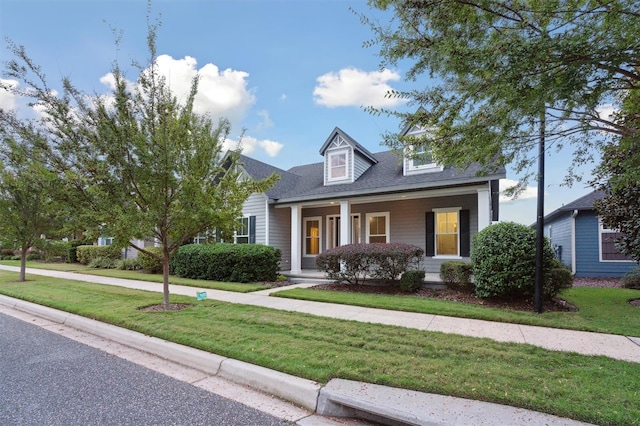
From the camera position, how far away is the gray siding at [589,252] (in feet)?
43.5

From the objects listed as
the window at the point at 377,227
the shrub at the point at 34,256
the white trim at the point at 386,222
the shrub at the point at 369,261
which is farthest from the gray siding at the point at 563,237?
the shrub at the point at 34,256

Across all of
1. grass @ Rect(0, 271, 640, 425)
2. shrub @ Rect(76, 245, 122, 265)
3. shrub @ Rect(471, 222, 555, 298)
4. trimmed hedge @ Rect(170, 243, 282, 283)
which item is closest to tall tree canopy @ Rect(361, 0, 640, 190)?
grass @ Rect(0, 271, 640, 425)

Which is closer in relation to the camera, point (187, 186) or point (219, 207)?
point (187, 186)

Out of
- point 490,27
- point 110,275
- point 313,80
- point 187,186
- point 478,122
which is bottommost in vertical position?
point 110,275

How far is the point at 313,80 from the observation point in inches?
499

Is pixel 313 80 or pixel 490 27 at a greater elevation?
pixel 313 80

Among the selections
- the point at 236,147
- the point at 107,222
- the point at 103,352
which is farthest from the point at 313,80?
the point at 103,352

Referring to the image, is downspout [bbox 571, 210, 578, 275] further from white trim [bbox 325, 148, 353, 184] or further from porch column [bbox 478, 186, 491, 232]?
white trim [bbox 325, 148, 353, 184]

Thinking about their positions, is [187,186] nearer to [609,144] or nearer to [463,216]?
[609,144]

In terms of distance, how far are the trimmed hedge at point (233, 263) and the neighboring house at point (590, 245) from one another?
12385mm

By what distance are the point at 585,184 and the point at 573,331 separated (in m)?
3.29

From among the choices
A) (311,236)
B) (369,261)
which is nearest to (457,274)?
(369,261)

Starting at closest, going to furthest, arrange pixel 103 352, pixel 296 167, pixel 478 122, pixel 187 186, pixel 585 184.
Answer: pixel 478 122 < pixel 103 352 < pixel 187 186 < pixel 585 184 < pixel 296 167

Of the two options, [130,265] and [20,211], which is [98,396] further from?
[130,265]
